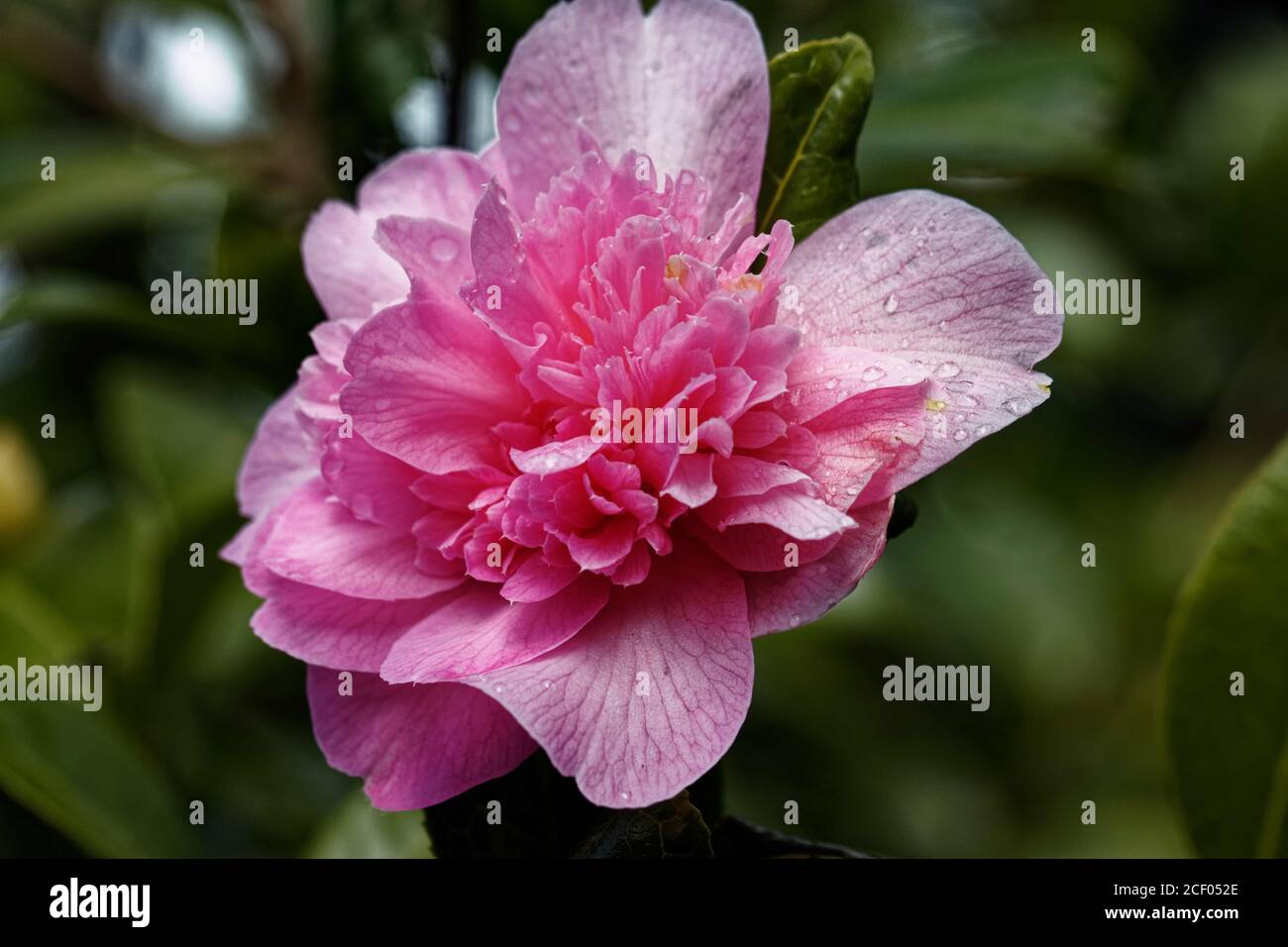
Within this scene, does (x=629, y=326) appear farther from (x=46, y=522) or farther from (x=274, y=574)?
(x=46, y=522)

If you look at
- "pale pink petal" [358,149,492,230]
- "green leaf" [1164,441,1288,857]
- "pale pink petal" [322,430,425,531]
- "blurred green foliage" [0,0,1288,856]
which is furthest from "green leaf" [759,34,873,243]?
"blurred green foliage" [0,0,1288,856]

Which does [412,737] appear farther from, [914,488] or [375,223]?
[914,488]

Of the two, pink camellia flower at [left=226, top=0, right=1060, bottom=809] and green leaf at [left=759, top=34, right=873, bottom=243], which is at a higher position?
green leaf at [left=759, top=34, right=873, bottom=243]

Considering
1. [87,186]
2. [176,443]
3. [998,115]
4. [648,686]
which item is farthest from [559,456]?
[87,186]

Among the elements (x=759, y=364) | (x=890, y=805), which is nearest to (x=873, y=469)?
(x=759, y=364)

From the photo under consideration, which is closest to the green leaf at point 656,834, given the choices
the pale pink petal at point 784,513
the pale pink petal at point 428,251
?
the pale pink petal at point 784,513

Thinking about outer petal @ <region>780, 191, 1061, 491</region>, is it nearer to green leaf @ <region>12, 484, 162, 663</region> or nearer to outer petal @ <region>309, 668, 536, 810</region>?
outer petal @ <region>309, 668, 536, 810</region>

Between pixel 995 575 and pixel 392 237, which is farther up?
pixel 392 237

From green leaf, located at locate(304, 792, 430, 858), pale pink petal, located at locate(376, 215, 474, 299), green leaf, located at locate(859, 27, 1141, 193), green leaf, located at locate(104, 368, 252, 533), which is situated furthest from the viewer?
green leaf, located at locate(104, 368, 252, 533)
